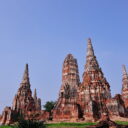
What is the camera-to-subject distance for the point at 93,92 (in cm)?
3488

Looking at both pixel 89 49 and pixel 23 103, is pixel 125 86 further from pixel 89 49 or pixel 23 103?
pixel 23 103

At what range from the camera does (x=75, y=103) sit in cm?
3438

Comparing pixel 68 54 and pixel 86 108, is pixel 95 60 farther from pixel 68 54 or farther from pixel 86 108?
pixel 68 54

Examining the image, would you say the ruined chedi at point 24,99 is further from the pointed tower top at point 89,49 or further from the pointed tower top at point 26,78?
the pointed tower top at point 89,49

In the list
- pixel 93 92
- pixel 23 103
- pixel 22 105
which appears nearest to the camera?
pixel 93 92

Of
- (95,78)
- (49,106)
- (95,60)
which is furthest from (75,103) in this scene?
(49,106)

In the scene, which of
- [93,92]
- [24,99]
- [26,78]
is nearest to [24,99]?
[24,99]

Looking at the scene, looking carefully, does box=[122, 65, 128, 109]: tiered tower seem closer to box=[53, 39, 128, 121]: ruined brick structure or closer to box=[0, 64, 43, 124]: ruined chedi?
box=[53, 39, 128, 121]: ruined brick structure

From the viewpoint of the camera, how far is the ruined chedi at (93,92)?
104 ft

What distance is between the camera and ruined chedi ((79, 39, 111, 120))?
104 feet

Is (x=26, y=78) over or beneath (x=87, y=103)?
over

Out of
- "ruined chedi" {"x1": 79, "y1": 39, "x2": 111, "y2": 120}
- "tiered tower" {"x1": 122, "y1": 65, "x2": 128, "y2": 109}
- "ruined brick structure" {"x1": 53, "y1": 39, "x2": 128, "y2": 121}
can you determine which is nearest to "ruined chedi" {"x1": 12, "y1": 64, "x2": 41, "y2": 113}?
"ruined brick structure" {"x1": 53, "y1": 39, "x2": 128, "y2": 121}

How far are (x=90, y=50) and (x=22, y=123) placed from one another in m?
31.3

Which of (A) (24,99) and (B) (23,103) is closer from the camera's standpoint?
(B) (23,103)
